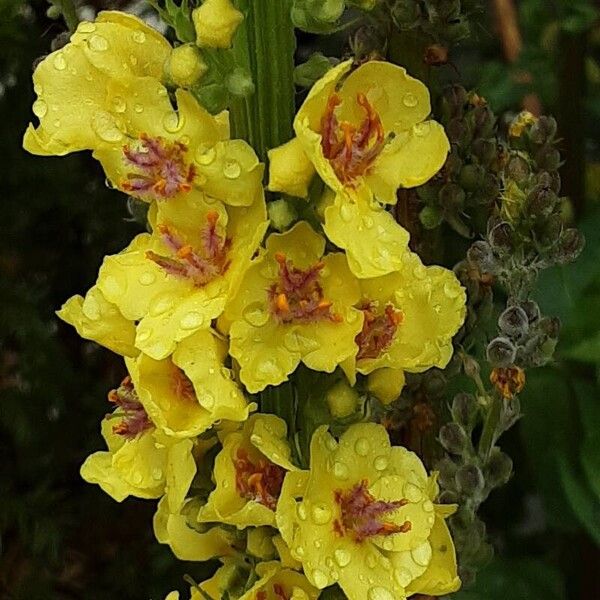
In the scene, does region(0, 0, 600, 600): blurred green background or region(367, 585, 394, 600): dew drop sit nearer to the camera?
region(367, 585, 394, 600): dew drop

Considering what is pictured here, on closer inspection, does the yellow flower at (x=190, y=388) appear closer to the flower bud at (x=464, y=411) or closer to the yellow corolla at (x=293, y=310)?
the yellow corolla at (x=293, y=310)

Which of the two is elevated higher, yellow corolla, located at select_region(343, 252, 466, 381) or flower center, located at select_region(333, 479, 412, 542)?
yellow corolla, located at select_region(343, 252, 466, 381)

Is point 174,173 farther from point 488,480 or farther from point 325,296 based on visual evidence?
point 488,480

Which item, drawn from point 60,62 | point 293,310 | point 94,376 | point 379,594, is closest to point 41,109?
point 60,62

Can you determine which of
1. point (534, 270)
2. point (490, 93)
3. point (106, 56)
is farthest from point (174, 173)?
point (490, 93)

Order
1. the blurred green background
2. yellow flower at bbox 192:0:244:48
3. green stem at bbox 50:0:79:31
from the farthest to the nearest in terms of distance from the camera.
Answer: the blurred green background
green stem at bbox 50:0:79:31
yellow flower at bbox 192:0:244:48

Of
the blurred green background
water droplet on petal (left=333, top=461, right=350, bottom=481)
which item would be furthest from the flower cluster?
the blurred green background

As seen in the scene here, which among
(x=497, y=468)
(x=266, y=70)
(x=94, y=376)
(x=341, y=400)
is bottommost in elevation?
(x=94, y=376)

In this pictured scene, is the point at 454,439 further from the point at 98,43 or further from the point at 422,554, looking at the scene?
the point at 98,43

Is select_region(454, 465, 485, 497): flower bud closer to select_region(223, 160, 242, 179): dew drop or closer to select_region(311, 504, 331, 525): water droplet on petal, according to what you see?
select_region(311, 504, 331, 525): water droplet on petal
